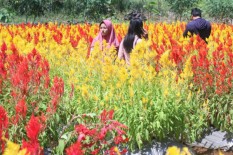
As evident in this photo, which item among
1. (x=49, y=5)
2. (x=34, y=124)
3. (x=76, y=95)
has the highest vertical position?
(x=34, y=124)

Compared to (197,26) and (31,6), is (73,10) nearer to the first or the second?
(31,6)

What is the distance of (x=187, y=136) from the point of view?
4.31 meters

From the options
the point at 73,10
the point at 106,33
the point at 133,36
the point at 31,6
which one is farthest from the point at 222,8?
the point at 133,36

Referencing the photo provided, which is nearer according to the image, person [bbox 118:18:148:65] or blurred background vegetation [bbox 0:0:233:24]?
person [bbox 118:18:148:65]

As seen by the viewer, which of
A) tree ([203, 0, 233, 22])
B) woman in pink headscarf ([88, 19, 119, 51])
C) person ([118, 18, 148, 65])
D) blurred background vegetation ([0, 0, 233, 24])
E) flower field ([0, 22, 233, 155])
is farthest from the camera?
tree ([203, 0, 233, 22])

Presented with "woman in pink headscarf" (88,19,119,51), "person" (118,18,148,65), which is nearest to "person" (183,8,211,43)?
"woman in pink headscarf" (88,19,119,51)

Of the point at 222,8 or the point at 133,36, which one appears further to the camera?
the point at 222,8

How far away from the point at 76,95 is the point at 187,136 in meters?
1.33

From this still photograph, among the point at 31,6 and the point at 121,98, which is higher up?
the point at 121,98

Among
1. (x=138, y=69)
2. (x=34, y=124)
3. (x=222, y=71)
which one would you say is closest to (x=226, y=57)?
(x=222, y=71)

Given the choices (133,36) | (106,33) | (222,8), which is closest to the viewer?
(133,36)

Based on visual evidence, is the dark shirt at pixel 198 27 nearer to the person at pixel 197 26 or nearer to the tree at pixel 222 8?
the person at pixel 197 26

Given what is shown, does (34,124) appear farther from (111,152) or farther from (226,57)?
(226,57)

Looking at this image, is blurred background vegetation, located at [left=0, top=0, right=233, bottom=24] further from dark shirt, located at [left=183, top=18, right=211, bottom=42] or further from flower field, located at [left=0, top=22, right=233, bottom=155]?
flower field, located at [left=0, top=22, right=233, bottom=155]
